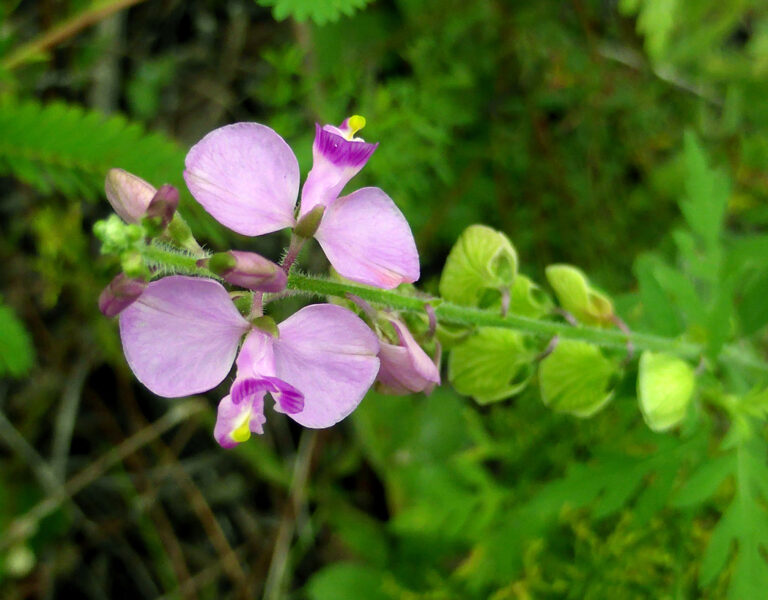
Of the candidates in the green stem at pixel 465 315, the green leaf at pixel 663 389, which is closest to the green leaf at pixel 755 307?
the green stem at pixel 465 315

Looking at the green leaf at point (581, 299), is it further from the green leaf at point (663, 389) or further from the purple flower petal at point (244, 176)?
the purple flower petal at point (244, 176)

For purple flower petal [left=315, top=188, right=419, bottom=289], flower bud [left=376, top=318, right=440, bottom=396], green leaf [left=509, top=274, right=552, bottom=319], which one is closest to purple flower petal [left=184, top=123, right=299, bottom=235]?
purple flower petal [left=315, top=188, right=419, bottom=289]

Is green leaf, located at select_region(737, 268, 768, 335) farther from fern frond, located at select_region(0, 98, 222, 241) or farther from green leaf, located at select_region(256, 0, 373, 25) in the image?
fern frond, located at select_region(0, 98, 222, 241)

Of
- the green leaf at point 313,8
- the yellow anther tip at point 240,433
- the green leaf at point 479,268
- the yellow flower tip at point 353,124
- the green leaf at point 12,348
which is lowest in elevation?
the green leaf at point 12,348

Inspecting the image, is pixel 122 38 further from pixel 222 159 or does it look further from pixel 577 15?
pixel 222 159

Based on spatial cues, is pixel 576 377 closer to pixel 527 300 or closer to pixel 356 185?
pixel 527 300

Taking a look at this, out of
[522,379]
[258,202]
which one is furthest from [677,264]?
→ [258,202]
